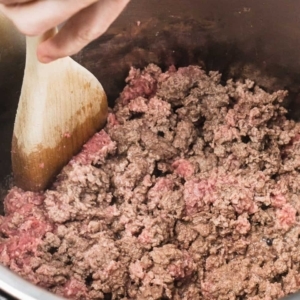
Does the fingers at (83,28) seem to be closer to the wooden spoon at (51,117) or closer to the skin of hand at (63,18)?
the skin of hand at (63,18)

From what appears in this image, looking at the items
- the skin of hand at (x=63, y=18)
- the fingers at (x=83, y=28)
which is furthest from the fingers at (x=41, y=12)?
the fingers at (x=83, y=28)

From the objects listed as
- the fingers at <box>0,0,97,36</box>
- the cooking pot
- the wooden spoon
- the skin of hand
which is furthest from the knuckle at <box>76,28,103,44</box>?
the cooking pot

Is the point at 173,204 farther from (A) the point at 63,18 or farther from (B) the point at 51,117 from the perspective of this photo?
(A) the point at 63,18

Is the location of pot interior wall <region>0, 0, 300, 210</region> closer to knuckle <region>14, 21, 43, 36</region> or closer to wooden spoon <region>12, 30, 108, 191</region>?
wooden spoon <region>12, 30, 108, 191</region>

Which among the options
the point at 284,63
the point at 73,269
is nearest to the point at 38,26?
the point at 73,269

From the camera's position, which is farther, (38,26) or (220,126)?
(220,126)

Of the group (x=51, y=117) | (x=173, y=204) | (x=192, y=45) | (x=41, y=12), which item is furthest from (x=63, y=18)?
(x=192, y=45)

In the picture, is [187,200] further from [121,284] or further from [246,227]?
[121,284]
